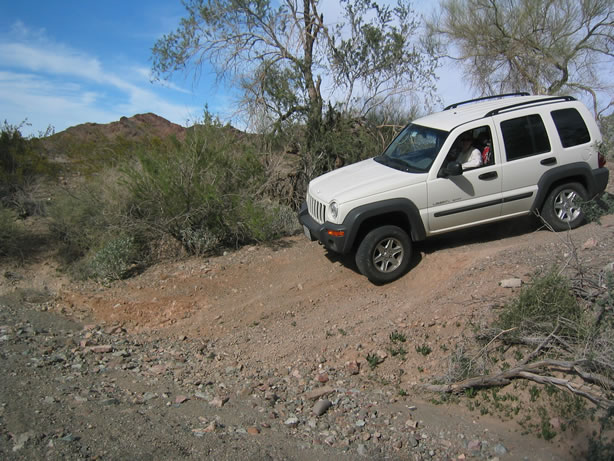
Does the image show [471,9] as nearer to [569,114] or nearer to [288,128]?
[288,128]

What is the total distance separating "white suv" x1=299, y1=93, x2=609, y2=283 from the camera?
646 cm

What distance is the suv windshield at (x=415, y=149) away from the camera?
6.78 meters

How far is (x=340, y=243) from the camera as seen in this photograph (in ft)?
20.9

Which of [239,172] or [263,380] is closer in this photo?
[263,380]

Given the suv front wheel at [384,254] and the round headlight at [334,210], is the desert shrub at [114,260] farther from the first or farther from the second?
the suv front wheel at [384,254]

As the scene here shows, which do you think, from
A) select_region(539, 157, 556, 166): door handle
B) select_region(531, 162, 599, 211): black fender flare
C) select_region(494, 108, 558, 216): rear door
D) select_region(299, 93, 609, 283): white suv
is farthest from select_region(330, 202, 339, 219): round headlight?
select_region(539, 157, 556, 166): door handle

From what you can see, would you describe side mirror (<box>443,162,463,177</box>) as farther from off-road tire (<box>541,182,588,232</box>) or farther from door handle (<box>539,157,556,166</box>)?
off-road tire (<box>541,182,588,232</box>)

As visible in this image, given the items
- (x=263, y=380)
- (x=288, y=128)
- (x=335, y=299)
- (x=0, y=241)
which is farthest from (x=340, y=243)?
(x=0, y=241)

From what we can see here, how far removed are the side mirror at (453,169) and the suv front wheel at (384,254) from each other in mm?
959

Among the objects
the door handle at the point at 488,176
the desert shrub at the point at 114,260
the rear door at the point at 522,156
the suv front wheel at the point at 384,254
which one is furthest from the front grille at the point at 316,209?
the desert shrub at the point at 114,260

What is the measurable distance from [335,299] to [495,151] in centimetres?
296

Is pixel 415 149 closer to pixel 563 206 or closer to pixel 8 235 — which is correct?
pixel 563 206

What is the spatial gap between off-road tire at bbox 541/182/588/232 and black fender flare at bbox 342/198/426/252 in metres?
2.01

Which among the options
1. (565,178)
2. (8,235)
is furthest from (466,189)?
(8,235)
